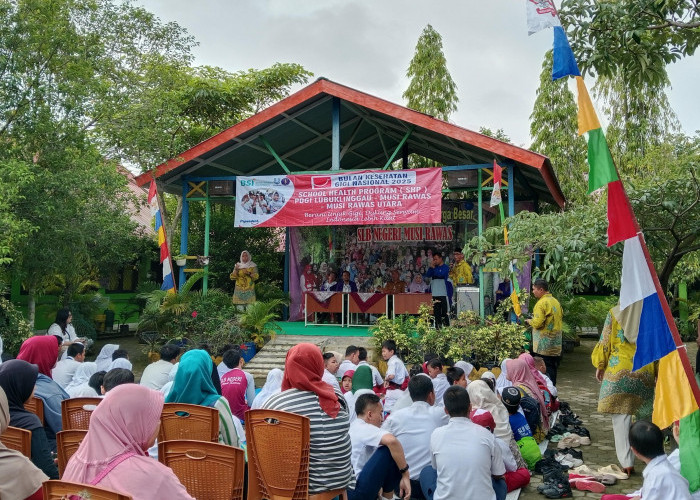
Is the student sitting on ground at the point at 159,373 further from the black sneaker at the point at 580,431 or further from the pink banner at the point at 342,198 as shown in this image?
the pink banner at the point at 342,198

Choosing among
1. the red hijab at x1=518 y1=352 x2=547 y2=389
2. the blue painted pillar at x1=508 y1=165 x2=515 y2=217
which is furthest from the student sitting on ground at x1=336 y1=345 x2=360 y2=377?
the blue painted pillar at x1=508 y1=165 x2=515 y2=217

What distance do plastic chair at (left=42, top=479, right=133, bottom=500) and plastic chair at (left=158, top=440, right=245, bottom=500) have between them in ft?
2.30

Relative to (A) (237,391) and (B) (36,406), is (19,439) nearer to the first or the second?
(B) (36,406)

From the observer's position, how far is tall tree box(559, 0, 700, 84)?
5145 millimetres

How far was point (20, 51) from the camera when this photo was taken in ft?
30.9

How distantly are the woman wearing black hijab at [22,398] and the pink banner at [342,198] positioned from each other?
26.6ft

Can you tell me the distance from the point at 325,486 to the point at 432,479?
92 cm

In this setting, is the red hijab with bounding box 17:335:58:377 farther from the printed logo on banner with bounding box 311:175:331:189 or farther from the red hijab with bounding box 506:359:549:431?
the printed logo on banner with bounding box 311:175:331:189

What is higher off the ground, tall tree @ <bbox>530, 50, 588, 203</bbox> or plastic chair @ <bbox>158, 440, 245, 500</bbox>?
tall tree @ <bbox>530, 50, 588, 203</bbox>

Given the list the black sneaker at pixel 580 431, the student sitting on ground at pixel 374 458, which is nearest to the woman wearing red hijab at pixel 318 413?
the student sitting on ground at pixel 374 458

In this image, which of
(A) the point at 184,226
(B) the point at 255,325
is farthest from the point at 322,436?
(A) the point at 184,226

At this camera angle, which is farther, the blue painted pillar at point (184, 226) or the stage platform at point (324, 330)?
the blue painted pillar at point (184, 226)

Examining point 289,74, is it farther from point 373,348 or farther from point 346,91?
point 373,348

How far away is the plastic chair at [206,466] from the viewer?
2.83 metres
